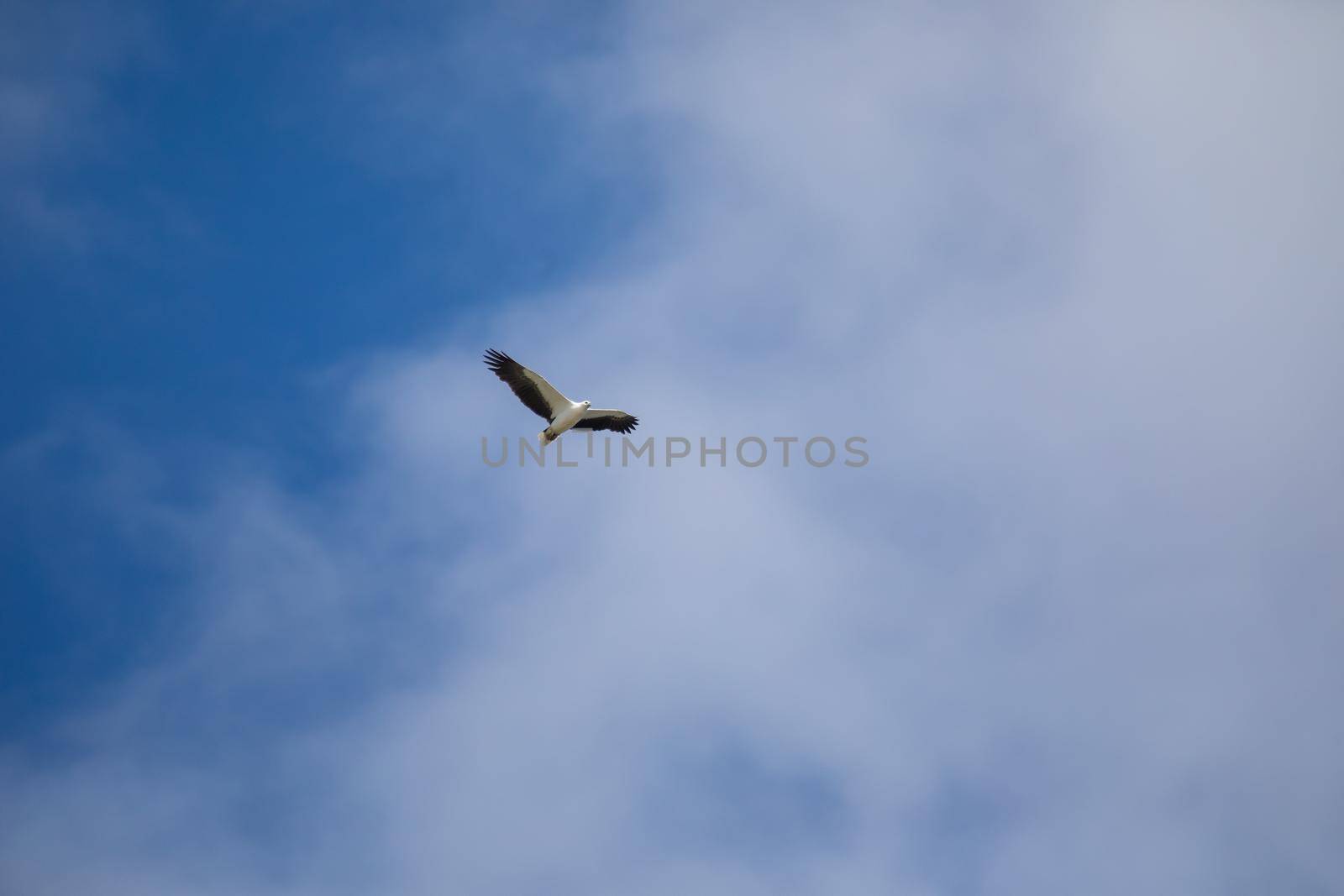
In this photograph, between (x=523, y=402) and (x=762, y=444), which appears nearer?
(x=523, y=402)

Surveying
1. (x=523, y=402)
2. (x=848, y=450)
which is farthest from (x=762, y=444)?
(x=523, y=402)

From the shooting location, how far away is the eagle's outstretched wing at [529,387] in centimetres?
7188

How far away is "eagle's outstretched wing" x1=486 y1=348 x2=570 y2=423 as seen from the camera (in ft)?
236

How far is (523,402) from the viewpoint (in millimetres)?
72375

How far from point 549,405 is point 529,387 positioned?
2.73ft

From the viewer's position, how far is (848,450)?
81.5 meters

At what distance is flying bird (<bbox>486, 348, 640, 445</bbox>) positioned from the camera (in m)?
71.9

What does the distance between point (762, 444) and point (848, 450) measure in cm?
359

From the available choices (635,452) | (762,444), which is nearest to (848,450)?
(762,444)

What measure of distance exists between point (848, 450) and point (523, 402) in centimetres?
1300

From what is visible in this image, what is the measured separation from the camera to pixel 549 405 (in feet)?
238

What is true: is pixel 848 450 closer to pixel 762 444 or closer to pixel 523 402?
pixel 762 444

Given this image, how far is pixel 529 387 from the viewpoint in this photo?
7212cm

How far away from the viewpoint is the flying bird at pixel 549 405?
71.9 meters
